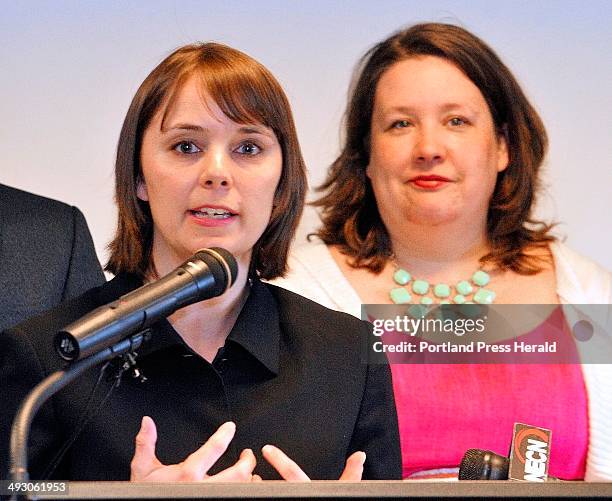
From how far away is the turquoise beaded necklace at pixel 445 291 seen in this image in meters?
2.30

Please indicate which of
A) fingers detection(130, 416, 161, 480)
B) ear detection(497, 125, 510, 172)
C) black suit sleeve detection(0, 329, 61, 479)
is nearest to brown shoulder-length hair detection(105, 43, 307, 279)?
black suit sleeve detection(0, 329, 61, 479)

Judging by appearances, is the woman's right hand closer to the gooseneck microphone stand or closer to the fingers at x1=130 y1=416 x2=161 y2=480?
the fingers at x1=130 y1=416 x2=161 y2=480

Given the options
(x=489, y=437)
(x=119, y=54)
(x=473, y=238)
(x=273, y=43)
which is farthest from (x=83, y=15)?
(x=489, y=437)

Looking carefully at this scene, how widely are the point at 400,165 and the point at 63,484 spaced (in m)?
1.38

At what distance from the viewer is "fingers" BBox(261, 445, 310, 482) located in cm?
144

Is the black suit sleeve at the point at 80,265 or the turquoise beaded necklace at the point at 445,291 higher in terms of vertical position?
the turquoise beaded necklace at the point at 445,291

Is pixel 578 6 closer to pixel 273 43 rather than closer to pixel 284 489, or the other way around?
pixel 273 43

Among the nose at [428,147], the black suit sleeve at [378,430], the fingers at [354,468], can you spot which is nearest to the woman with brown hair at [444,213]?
the nose at [428,147]

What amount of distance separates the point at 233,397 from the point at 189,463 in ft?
0.84

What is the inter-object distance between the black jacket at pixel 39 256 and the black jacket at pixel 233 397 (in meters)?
0.14

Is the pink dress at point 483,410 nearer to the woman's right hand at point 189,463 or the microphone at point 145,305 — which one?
the woman's right hand at point 189,463

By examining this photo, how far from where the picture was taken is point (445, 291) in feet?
7.57

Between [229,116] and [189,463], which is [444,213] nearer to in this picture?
[229,116]

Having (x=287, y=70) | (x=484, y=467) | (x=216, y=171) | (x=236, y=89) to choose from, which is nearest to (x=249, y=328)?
(x=216, y=171)
